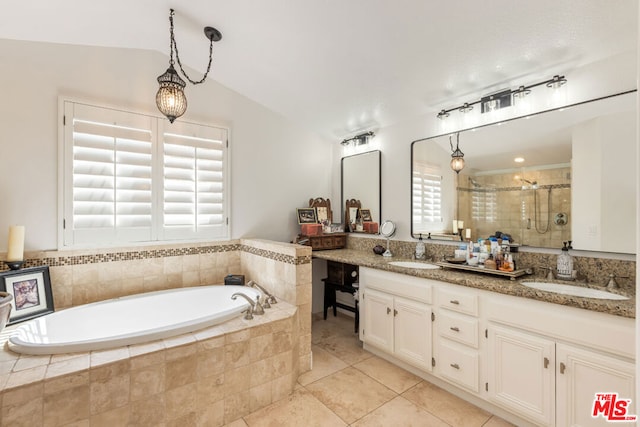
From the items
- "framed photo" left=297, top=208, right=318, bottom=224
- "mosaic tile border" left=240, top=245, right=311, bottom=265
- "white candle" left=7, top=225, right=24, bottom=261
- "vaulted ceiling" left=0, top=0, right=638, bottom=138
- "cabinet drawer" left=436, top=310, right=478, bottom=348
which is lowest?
"cabinet drawer" left=436, top=310, right=478, bottom=348

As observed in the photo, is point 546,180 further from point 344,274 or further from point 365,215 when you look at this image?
point 344,274

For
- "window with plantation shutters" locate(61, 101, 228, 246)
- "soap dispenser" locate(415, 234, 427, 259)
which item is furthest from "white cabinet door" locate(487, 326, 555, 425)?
"window with plantation shutters" locate(61, 101, 228, 246)

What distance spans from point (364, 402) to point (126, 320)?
193 cm

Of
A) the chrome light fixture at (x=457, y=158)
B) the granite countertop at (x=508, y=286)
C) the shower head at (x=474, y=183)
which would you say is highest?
the chrome light fixture at (x=457, y=158)

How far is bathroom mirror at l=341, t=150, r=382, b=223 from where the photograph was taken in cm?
329

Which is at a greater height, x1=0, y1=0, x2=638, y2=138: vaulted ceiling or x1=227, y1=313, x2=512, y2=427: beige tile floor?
x1=0, y1=0, x2=638, y2=138: vaulted ceiling

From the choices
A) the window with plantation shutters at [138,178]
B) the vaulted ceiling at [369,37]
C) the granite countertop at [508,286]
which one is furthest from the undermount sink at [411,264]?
the window with plantation shutters at [138,178]

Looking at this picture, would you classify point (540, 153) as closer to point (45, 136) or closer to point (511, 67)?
point (511, 67)

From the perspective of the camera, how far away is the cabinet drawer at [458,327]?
188 centimetres

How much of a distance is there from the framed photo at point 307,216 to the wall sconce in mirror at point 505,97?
6.39 ft

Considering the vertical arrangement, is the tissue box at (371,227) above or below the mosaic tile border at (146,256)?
above

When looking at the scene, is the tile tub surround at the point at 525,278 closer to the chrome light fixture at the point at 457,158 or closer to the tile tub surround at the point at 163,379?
the chrome light fixture at the point at 457,158

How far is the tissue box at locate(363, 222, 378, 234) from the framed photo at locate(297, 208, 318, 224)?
626 millimetres

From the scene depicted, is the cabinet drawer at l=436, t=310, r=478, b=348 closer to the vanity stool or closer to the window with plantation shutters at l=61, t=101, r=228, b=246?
the vanity stool
